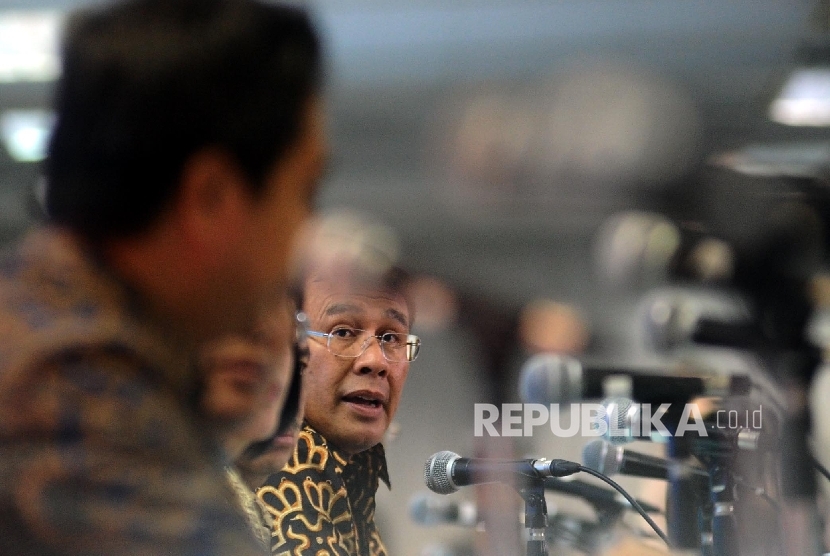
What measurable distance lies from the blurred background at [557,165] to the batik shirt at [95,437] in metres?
0.34

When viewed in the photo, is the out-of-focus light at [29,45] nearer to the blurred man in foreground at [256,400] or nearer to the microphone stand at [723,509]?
the blurred man in foreground at [256,400]

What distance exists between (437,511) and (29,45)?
68cm

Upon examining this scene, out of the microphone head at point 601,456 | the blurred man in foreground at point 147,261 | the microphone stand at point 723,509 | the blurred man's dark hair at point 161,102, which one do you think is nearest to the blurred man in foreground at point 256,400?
the blurred man in foreground at point 147,261

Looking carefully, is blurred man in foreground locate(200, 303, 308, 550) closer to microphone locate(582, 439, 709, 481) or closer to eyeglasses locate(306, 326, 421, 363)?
eyeglasses locate(306, 326, 421, 363)

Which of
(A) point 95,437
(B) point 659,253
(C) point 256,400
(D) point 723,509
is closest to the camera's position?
(A) point 95,437

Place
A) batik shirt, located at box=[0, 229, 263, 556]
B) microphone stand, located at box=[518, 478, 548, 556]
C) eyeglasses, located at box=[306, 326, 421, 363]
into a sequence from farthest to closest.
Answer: microphone stand, located at box=[518, 478, 548, 556] < eyeglasses, located at box=[306, 326, 421, 363] < batik shirt, located at box=[0, 229, 263, 556]

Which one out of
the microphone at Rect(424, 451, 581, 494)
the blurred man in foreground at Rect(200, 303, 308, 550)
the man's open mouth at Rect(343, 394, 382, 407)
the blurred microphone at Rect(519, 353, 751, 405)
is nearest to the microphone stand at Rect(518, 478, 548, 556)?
the microphone at Rect(424, 451, 581, 494)

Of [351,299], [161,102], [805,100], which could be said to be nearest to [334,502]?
[351,299]

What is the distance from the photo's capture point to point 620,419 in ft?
4.19

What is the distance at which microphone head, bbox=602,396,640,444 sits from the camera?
127 cm

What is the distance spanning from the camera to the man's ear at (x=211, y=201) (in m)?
0.76

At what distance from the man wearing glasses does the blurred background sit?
22mm

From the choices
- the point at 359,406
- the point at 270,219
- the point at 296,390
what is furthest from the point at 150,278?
the point at 359,406

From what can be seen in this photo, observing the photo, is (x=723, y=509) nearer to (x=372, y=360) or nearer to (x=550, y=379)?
(x=550, y=379)
